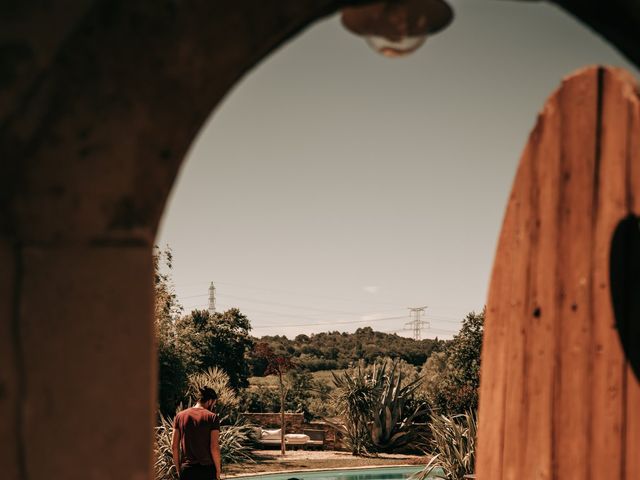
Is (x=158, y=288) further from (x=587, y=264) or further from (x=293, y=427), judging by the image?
(x=587, y=264)

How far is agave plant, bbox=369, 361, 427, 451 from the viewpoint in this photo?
62.6ft

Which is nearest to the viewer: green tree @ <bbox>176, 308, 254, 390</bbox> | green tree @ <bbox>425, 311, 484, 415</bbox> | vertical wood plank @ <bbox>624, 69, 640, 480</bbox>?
vertical wood plank @ <bbox>624, 69, 640, 480</bbox>

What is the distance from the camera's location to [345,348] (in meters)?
62.6

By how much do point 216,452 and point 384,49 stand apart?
16.7ft

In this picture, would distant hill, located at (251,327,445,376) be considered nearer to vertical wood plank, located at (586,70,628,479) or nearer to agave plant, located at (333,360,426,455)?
agave plant, located at (333,360,426,455)

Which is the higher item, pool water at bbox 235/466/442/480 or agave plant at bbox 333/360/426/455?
agave plant at bbox 333/360/426/455

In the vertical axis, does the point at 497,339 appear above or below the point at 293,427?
above

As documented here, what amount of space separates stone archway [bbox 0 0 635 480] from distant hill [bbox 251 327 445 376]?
166 ft

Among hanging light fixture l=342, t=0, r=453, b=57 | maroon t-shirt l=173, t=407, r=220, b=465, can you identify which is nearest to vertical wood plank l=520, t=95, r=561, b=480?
hanging light fixture l=342, t=0, r=453, b=57

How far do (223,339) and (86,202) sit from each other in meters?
39.3

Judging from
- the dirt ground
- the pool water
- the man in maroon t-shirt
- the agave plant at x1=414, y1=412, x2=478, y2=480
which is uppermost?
the man in maroon t-shirt

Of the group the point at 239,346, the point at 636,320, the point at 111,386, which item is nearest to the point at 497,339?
the point at 636,320

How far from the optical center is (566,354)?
241 cm

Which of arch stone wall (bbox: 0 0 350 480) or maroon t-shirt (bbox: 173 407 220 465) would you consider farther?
maroon t-shirt (bbox: 173 407 220 465)
